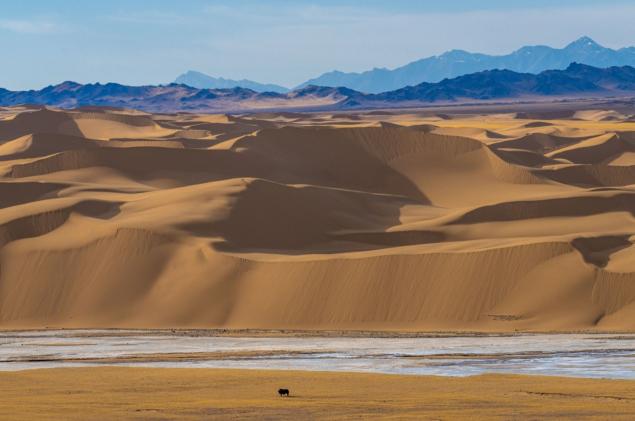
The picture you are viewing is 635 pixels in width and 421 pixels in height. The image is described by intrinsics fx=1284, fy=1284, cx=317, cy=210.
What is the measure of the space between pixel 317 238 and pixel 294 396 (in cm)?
2618

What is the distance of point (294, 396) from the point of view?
71.5 ft

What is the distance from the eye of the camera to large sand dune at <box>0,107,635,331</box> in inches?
1510

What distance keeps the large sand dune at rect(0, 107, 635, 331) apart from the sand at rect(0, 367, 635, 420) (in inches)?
481

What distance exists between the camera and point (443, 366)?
2691 cm

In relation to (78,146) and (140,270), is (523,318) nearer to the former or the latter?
(140,270)

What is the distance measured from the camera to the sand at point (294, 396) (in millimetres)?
19281

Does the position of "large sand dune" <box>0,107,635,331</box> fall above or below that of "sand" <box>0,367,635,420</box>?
below

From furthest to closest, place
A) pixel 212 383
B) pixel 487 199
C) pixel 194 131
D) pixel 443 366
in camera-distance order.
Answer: pixel 194 131 < pixel 487 199 < pixel 443 366 < pixel 212 383

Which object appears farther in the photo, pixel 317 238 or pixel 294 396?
pixel 317 238

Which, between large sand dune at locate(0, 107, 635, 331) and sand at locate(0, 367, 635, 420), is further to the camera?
large sand dune at locate(0, 107, 635, 331)

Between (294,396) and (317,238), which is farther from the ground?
(294,396)

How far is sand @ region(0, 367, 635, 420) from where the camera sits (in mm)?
19281

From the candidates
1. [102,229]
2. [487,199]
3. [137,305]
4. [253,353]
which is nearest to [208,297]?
[137,305]

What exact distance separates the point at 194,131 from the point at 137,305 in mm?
58850
